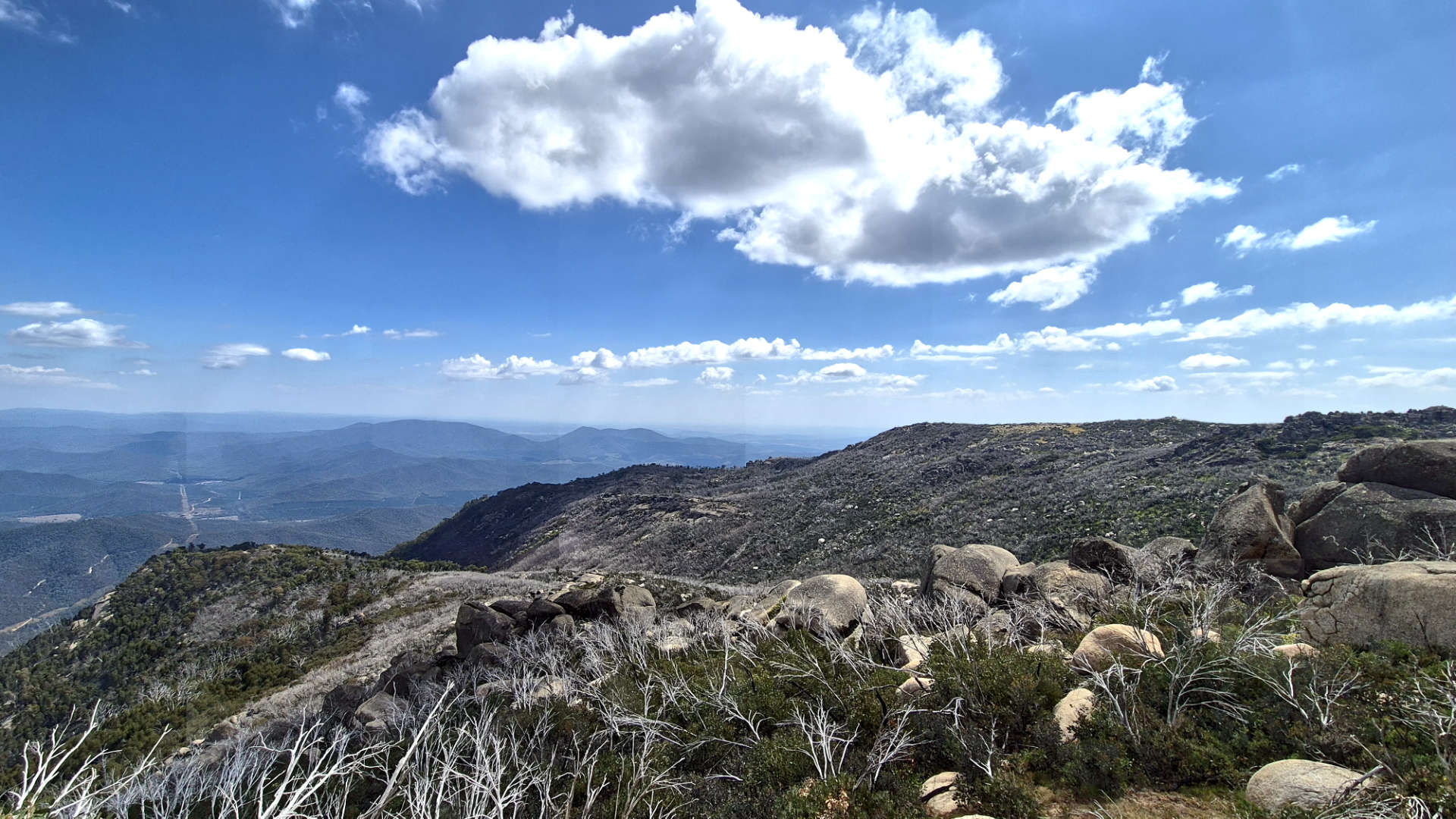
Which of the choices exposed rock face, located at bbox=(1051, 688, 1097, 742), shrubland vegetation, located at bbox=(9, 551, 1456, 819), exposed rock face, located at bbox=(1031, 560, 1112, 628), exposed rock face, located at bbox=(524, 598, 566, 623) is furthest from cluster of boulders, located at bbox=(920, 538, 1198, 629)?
exposed rock face, located at bbox=(524, 598, 566, 623)

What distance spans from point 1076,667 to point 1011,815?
11.9 ft

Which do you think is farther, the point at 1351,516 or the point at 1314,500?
the point at 1314,500

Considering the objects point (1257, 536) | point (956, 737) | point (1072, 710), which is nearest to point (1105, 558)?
point (1257, 536)

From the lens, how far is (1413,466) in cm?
1272

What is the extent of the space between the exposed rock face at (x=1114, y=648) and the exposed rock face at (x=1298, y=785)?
224 centimetres

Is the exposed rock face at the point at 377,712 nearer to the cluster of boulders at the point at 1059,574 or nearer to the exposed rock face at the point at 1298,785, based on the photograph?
the cluster of boulders at the point at 1059,574

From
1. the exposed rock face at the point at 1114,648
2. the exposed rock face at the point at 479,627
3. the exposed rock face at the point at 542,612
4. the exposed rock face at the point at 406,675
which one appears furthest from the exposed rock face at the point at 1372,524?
the exposed rock face at the point at 406,675

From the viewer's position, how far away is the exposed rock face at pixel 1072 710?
287 inches

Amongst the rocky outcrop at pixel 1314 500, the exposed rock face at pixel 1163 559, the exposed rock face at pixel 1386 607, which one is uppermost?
the rocky outcrop at pixel 1314 500

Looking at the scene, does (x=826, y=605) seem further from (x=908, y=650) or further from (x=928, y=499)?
(x=928, y=499)

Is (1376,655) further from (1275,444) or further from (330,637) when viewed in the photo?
(1275,444)

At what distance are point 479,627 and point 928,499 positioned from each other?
3383cm

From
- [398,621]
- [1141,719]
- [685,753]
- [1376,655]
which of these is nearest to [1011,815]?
[1141,719]

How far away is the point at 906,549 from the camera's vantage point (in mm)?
32281
